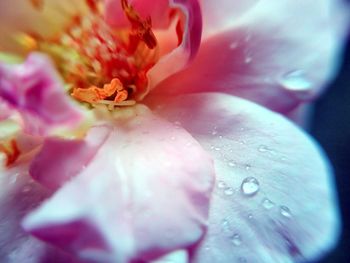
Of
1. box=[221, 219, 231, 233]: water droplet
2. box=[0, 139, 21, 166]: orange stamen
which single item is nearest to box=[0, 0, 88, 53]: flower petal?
box=[0, 139, 21, 166]: orange stamen

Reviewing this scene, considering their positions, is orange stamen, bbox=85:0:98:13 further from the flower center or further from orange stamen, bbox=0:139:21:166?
orange stamen, bbox=0:139:21:166

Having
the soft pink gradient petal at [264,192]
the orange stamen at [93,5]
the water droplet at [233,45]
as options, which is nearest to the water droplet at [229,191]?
the soft pink gradient petal at [264,192]

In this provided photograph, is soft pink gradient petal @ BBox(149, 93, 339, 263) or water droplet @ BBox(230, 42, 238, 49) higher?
water droplet @ BBox(230, 42, 238, 49)

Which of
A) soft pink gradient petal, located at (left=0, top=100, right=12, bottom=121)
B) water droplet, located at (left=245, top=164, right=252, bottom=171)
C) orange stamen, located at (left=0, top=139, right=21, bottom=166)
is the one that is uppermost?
soft pink gradient petal, located at (left=0, top=100, right=12, bottom=121)

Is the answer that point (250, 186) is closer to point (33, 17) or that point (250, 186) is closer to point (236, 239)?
point (236, 239)

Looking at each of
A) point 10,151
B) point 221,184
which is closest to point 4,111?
→ point 10,151
